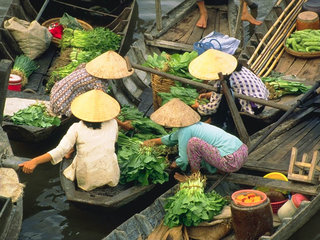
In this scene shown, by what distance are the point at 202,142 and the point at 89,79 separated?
2446mm

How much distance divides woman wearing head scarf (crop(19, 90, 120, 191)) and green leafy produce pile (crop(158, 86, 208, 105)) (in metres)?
1.46

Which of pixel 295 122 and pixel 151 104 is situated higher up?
pixel 295 122

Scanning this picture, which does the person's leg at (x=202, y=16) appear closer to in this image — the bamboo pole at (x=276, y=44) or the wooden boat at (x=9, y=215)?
the bamboo pole at (x=276, y=44)

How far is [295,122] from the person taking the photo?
1027 cm

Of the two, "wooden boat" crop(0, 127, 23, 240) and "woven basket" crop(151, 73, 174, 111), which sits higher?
"woven basket" crop(151, 73, 174, 111)

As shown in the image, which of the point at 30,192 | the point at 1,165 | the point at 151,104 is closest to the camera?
the point at 1,165

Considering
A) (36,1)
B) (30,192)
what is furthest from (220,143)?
(36,1)

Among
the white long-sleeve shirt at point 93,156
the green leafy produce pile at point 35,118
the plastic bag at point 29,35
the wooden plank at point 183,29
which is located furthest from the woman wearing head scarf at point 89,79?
the wooden plank at point 183,29

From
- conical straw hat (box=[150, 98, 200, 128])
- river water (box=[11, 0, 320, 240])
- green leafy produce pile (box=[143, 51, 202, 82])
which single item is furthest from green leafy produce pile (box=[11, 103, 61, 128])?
conical straw hat (box=[150, 98, 200, 128])

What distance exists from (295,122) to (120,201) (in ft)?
8.99

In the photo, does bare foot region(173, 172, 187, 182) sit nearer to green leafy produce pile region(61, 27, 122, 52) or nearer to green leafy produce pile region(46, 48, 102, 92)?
green leafy produce pile region(46, 48, 102, 92)

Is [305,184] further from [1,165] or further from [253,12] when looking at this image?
[253,12]

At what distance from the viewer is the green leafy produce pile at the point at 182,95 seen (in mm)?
10578

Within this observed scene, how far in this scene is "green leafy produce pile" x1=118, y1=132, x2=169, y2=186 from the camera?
936 centimetres
